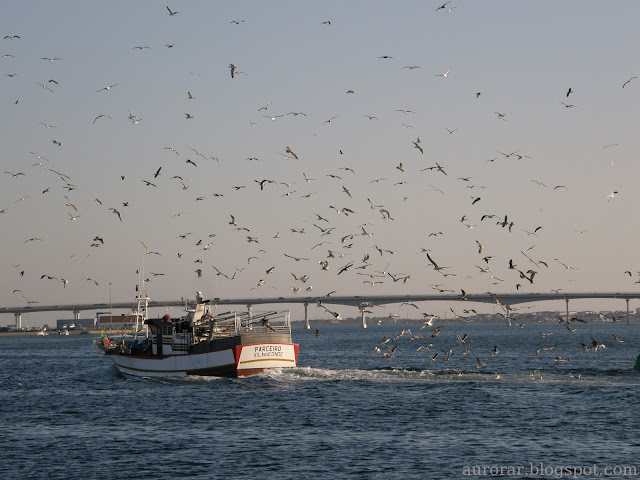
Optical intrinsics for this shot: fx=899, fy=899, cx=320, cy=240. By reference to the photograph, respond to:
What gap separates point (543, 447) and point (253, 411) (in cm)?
1486

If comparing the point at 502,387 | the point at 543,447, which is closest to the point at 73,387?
the point at 502,387

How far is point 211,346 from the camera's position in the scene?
56.5 meters

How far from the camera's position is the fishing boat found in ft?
181

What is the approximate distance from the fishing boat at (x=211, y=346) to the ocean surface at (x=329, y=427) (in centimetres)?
96

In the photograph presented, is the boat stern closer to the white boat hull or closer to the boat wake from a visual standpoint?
the white boat hull

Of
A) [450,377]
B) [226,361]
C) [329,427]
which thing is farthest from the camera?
[450,377]

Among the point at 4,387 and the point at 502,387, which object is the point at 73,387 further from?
the point at 502,387

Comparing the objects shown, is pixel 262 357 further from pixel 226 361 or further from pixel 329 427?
pixel 329 427

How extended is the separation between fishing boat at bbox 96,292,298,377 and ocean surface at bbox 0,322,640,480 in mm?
956

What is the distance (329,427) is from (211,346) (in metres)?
20.8

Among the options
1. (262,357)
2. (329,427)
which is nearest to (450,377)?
(262,357)

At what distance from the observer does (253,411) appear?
41.9 metres

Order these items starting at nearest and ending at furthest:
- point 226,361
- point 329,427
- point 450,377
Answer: point 329,427 → point 226,361 → point 450,377

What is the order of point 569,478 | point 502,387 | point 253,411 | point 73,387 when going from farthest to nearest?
point 73,387 < point 502,387 < point 253,411 < point 569,478
